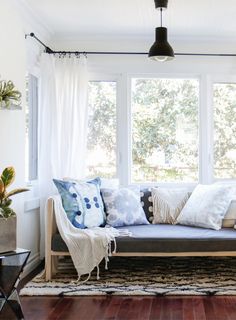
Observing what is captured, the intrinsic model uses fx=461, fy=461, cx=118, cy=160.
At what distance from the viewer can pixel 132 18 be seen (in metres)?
4.60

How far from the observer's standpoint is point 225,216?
4.62 meters

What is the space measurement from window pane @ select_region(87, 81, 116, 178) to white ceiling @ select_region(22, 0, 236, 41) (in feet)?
2.06

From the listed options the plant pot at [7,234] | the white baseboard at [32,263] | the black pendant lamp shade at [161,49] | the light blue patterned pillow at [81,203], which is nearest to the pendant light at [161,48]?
the black pendant lamp shade at [161,49]

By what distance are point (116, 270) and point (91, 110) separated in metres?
1.94

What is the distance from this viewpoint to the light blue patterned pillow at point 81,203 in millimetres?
4250

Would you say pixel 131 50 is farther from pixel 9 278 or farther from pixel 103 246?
pixel 9 278

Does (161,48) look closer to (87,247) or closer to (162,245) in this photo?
(162,245)

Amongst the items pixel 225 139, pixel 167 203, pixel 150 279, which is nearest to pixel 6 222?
pixel 150 279

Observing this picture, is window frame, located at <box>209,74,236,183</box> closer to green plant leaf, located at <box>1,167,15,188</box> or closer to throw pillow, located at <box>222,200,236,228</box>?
throw pillow, located at <box>222,200,236,228</box>

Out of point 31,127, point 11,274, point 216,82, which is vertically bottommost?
point 11,274

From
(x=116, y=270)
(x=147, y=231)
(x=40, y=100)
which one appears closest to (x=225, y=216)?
(x=147, y=231)

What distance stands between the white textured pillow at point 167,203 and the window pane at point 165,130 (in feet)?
1.54

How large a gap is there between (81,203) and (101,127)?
136 cm

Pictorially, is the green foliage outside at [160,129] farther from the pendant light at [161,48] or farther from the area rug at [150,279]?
the pendant light at [161,48]
